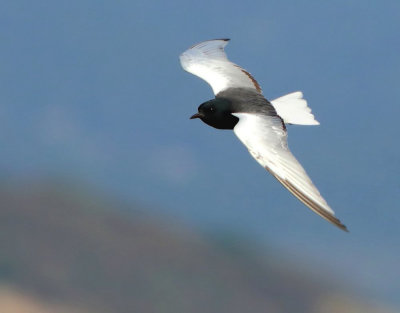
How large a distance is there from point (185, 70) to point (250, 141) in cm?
202

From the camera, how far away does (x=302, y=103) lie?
6902 millimetres

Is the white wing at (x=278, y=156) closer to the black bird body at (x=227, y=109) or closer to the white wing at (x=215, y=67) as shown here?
the black bird body at (x=227, y=109)

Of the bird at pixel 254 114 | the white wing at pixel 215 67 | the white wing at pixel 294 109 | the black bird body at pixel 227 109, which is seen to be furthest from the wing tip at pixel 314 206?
the white wing at pixel 215 67

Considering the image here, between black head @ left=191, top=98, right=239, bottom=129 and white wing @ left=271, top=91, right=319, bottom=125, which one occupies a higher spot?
white wing @ left=271, top=91, right=319, bottom=125

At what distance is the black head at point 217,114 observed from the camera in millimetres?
6078

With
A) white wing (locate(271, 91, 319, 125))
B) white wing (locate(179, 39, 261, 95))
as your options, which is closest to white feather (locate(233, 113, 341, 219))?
white wing (locate(271, 91, 319, 125))

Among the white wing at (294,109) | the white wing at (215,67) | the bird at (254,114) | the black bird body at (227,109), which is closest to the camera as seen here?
the bird at (254,114)

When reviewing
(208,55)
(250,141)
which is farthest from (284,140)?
(208,55)

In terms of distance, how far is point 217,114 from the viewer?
6102 mm

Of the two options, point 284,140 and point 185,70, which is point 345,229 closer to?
point 284,140

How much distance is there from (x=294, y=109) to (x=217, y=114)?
100cm

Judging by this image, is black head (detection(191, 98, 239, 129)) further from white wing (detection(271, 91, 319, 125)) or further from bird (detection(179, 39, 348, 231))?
white wing (detection(271, 91, 319, 125))

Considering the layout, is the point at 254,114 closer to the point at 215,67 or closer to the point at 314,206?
the point at 215,67

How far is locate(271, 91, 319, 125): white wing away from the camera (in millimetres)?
6590
